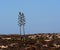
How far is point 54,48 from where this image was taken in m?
34.2

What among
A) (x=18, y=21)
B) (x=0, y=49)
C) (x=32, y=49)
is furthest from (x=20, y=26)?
(x=32, y=49)

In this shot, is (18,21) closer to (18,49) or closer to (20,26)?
(20,26)

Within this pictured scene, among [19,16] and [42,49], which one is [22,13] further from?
[42,49]

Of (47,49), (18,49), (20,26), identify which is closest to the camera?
(47,49)

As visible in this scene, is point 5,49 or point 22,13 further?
point 22,13

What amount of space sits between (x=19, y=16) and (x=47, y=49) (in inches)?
1652

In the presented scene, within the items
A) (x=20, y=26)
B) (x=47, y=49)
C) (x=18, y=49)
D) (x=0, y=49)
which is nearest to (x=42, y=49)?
(x=47, y=49)

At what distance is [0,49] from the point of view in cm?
4009

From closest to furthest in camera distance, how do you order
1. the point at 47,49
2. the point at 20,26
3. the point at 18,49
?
the point at 47,49
the point at 18,49
the point at 20,26

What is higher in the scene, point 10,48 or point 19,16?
point 19,16

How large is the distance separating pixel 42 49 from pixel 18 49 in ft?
14.1

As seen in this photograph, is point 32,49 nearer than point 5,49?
Yes

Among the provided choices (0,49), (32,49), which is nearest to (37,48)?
(32,49)

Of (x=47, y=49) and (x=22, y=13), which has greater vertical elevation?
(x=22, y=13)
